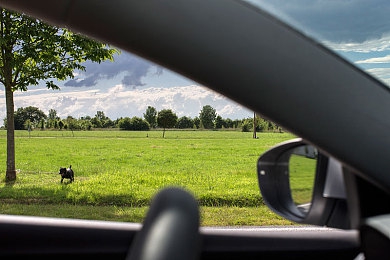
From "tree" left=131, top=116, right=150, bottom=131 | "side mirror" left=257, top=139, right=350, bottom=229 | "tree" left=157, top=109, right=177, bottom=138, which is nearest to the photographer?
"side mirror" left=257, top=139, right=350, bottom=229

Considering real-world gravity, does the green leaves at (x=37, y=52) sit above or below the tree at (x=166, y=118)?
above

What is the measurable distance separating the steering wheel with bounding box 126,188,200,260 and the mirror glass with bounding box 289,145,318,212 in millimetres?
262

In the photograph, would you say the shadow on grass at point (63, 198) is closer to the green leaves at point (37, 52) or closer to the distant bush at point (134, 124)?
A: the green leaves at point (37, 52)

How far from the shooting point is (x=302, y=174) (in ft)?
3.21

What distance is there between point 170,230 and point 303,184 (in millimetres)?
367

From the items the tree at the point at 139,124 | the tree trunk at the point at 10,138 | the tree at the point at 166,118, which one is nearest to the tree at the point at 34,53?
the tree trunk at the point at 10,138

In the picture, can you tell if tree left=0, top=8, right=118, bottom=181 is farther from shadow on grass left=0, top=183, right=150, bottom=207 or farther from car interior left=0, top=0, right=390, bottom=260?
car interior left=0, top=0, right=390, bottom=260

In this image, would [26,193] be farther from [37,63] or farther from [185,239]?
[185,239]

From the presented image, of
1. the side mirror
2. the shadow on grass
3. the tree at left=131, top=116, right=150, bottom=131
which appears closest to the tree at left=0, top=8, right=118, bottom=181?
the shadow on grass

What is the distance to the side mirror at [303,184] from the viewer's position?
3.03 feet

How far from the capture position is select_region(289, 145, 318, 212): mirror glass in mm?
942

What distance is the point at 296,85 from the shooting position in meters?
0.72

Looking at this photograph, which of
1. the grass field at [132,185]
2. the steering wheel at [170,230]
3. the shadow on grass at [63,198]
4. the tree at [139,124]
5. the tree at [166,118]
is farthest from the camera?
the tree at [139,124]

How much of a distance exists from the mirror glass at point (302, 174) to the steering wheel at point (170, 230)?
262 millimetres
